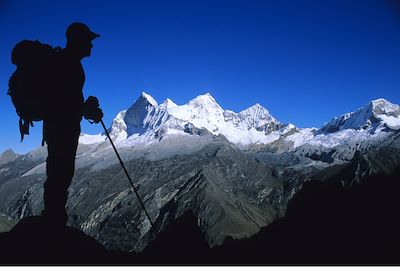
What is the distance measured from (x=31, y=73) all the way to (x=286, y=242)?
10.6 m

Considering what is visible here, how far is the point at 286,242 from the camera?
17.4 metres

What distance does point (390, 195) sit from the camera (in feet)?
72.7

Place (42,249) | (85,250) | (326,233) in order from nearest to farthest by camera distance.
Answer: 1. (42,249)
2. (85,250)
3. (326,233)

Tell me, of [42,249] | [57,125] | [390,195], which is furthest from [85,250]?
[390,195]

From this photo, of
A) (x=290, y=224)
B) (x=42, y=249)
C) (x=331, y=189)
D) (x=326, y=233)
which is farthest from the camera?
(x=331, y=189)

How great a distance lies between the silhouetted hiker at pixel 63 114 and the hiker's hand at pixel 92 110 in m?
0.95

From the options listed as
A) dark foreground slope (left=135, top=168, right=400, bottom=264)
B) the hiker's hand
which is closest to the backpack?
the hiker's hand

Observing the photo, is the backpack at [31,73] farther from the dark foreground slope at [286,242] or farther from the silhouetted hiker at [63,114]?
the dark foreground slope at [286,242]

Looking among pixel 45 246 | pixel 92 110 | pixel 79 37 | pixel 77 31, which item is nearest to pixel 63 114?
pixel 92 110

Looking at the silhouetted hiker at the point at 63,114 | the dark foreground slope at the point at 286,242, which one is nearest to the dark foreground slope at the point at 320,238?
the dark foreground slope at the point at 286,242

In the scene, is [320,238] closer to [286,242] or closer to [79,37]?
[286,242]

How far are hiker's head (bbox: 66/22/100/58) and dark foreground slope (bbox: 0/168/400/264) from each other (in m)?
5.49

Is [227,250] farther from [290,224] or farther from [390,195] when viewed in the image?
[390,195]

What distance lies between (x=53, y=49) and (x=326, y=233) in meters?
12.3
